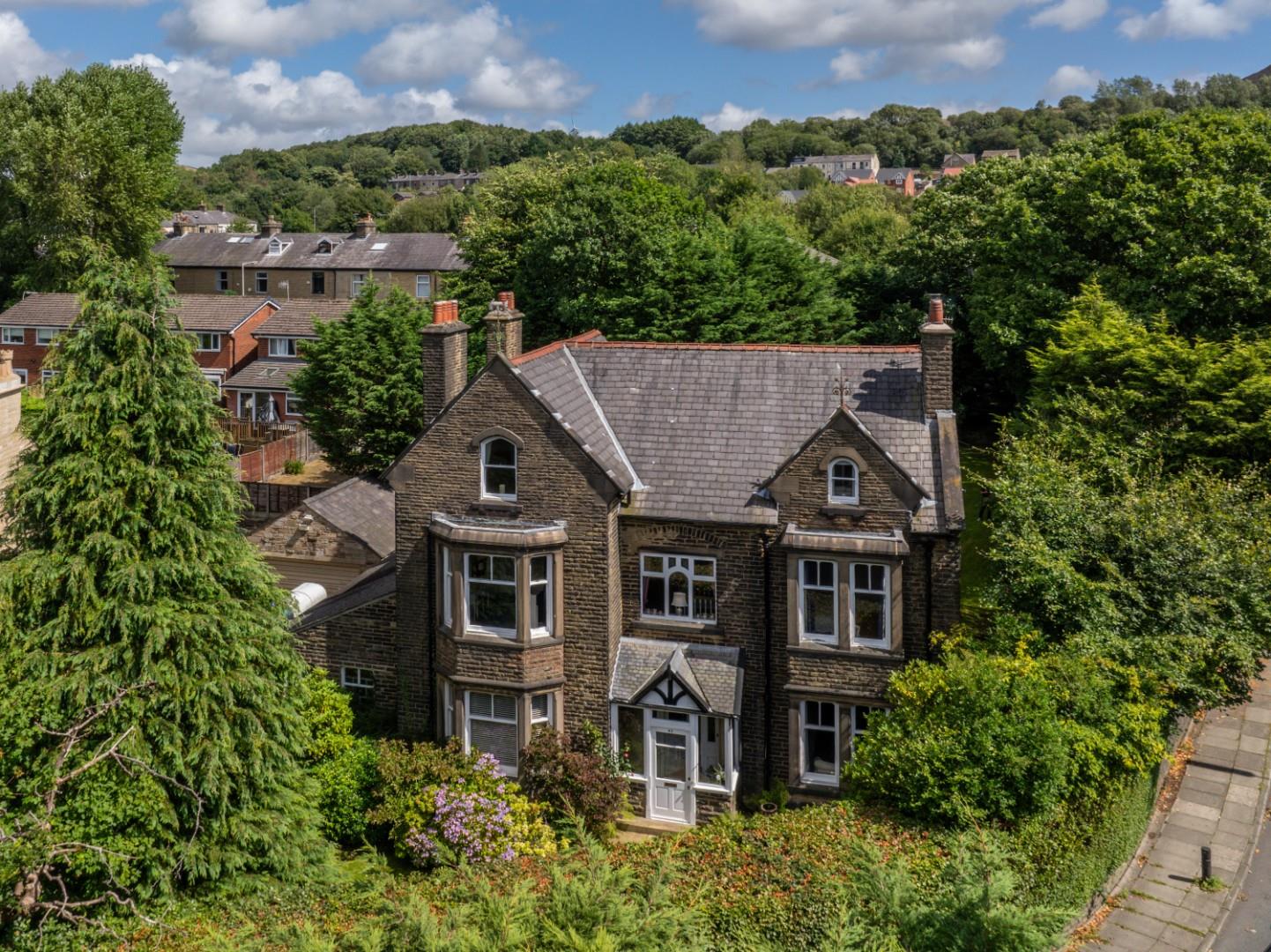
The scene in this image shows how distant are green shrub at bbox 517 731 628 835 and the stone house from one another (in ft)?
203

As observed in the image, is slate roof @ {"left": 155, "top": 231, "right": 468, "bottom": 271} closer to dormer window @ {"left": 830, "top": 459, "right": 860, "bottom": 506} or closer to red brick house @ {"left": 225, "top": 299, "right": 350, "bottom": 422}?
red brick house @ {"left": 225, "top": 299, "right": 350, "bottom": 422}

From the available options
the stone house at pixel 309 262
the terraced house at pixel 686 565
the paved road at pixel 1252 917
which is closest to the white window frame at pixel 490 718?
the terraced house at pixel 686 565

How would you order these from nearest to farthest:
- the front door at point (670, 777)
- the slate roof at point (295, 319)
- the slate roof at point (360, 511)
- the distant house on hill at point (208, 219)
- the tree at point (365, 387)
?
1. the front door at point (670, 777)
2. the slate roof at point (360, 511)
3. the tree at point (365, 387)
4. the slate roof at point (295, 319)
5. the distant house on hill at point (208, 219)

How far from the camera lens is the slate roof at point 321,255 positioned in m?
82.4

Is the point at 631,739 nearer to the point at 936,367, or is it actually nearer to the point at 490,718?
the point at 490,718

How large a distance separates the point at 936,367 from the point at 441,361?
11.4 m

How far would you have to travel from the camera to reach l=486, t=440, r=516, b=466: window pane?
77.7 feet

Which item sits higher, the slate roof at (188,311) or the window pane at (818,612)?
the slate roof at (188,311)

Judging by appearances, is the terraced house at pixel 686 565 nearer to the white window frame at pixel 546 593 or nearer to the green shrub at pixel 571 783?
the white window frame at pixel 546 593

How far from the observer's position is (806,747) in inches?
927

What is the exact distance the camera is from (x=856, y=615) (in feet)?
75.4

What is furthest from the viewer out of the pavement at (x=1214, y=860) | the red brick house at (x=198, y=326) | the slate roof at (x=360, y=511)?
the red brick house at (x=198, y=326)

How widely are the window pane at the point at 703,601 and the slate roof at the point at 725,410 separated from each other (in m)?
1.64

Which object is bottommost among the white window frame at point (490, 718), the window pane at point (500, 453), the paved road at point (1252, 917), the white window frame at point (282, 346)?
the paved road at point (1252, 917)
